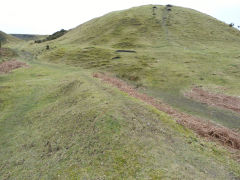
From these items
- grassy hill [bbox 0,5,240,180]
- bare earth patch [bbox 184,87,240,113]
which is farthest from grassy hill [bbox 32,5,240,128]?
bare earth patch [bbox 184,87,240,113]

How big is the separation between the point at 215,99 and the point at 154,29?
241ft

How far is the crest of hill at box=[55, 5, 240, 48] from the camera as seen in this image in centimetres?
8238

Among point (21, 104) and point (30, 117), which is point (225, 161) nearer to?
point (30, 117)

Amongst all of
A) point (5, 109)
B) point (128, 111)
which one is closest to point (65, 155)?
point (128, 111)

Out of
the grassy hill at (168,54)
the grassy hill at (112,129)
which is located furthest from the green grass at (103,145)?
the grassy hill at (168,54)

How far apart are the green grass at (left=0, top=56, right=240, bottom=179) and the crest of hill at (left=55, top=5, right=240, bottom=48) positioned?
59986mm

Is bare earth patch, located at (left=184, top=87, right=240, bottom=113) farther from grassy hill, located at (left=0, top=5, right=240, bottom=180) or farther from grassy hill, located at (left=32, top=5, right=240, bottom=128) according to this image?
grassy hill, located at (left=32, top=5, right=240, bottom=128)

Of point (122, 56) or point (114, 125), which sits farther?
point (122, 56)

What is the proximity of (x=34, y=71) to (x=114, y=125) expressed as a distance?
39911mm

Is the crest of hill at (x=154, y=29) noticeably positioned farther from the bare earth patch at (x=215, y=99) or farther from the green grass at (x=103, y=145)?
the green grass at (x=103, y=145)

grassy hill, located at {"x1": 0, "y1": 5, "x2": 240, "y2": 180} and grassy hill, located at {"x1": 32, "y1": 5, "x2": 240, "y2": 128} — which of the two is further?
grassy hill, located at {"x1": 32, "y1": 5, "x2": 240, "y2": 128}

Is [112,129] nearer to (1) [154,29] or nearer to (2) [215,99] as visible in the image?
(2) [215,99]

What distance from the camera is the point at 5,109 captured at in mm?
24688

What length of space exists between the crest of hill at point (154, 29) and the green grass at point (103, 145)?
60.0m
